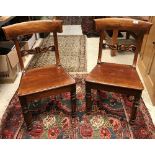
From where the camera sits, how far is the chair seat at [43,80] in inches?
54.4

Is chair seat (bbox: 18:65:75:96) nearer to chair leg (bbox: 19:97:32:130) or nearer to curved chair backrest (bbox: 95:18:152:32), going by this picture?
chair leg (bbox: 19:97:32:130)

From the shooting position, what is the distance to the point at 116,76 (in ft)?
4.93

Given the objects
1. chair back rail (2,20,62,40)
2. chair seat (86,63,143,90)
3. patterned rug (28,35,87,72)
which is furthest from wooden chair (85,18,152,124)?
patterned rug (28,35,87,72)

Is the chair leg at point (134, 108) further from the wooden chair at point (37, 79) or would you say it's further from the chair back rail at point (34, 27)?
the chair back rail at point (34, 27)

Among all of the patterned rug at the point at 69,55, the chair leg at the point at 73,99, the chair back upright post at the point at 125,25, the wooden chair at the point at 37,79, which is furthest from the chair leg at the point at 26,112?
the patterned rug at the point at 69,55

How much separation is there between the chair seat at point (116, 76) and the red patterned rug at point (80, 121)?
15.8 inches

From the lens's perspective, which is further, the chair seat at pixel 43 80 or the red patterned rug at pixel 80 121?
the red patterned rug at pixel 80 121

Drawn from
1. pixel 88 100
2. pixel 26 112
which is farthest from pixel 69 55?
pixel 26 112

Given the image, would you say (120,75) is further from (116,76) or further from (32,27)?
(32,27)

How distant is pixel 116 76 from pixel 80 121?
0.51 metres

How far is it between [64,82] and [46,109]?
0.48 metres

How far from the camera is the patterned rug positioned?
2.47 meters

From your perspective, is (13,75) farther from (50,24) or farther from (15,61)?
(50,24)

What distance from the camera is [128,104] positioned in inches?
71.8
